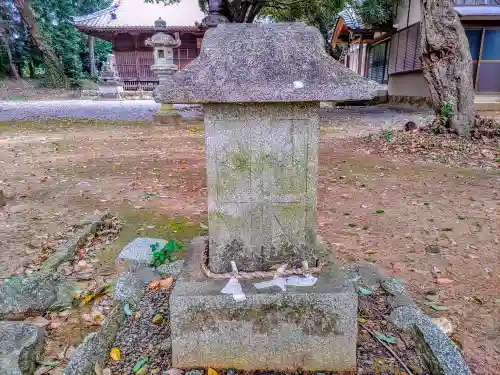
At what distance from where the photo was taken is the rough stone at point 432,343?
206 centimetres

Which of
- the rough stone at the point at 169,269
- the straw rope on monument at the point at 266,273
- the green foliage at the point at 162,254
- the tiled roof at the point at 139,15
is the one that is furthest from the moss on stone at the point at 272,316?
the tiled roof at the point at 139,15

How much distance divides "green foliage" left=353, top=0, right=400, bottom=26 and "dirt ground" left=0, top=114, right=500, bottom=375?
28.2 feet

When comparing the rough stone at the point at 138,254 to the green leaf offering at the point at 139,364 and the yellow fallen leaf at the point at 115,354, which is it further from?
the green leaf offering at the point at 139,364

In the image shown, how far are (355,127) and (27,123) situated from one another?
9957 millimetres

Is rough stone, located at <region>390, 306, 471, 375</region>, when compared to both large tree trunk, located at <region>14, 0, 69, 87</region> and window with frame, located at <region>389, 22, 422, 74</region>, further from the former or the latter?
large tree trunk, located at <region>14, 0, 69, 87</region>

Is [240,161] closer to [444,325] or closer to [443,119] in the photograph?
[444,325]

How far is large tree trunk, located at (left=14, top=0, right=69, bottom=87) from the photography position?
2630cm

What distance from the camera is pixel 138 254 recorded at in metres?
3.38

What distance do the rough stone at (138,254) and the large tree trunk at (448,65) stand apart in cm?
699

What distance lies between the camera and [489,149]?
7484 millimetres

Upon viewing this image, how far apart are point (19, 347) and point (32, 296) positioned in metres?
0.71

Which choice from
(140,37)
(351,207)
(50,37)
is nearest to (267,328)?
(351,207)

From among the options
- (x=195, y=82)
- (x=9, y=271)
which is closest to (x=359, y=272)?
(x=195, y=82)

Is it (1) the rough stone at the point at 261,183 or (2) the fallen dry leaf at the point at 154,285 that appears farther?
(2) the fallen dry leaf at the point at 154,285
